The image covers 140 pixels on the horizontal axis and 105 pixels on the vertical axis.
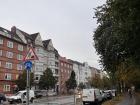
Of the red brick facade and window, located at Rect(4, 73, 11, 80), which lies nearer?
the red brick facade

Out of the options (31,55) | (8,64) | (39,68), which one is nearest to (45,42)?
(39,68)

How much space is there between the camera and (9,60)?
88062 millimetres

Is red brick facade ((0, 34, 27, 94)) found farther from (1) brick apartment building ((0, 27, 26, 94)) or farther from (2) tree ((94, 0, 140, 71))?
(2) tree ((94, 0, 140, 71))

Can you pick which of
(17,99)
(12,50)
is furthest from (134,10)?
(12,50)

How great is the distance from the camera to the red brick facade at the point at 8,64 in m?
83.8

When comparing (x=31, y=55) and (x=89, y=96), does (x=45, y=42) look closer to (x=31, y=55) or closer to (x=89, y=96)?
(x=89, y=96)

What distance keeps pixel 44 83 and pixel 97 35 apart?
201 ft

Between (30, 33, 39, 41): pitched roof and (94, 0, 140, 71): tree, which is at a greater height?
(30, 33, 39, 41): pitched roof

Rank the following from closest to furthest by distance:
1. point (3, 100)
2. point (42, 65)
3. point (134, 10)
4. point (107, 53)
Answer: point (134, 10), point (107, 53), point (3, 100), point (42, 65)

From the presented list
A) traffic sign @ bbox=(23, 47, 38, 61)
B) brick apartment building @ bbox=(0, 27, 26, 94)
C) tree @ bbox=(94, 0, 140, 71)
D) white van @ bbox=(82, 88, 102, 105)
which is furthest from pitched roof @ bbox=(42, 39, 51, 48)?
traffic sign @ bbox=(23, 47, 38, 61)

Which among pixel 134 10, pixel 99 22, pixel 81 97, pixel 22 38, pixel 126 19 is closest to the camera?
pixel 134 10

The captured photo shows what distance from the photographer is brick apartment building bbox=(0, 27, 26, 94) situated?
83875 mm

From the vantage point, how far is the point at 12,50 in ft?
298

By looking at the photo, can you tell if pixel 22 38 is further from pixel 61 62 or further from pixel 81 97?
pixel 81 97
